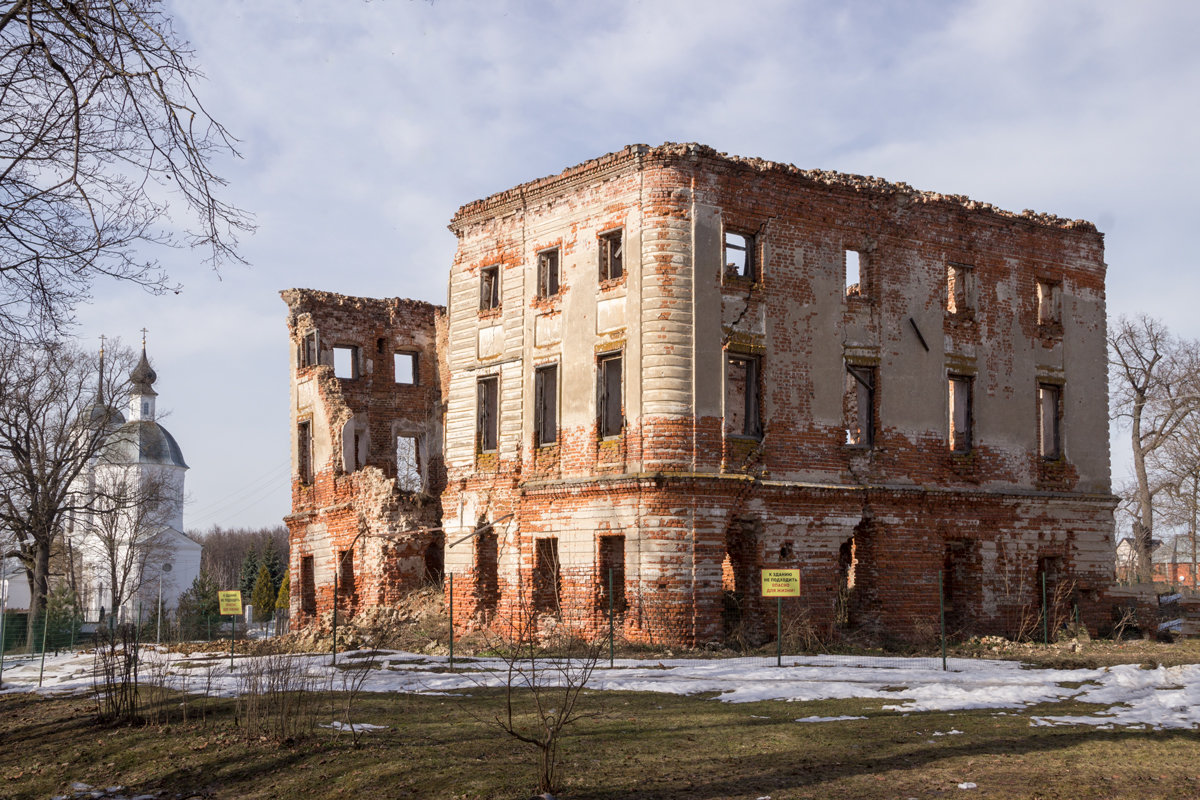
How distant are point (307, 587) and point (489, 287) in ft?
35.3

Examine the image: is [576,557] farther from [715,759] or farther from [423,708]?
[715,759]

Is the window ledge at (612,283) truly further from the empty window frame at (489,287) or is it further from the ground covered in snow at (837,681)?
the ground covered in snow at (837,681)

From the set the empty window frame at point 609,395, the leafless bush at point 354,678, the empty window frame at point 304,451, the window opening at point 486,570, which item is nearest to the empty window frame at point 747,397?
the empty window frame at point 609,395

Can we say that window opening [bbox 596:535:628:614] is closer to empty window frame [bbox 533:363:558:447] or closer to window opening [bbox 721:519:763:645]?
window opening [bbox 721:519:763:645]

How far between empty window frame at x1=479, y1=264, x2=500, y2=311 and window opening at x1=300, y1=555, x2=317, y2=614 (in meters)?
9.86

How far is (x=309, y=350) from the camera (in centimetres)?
3127

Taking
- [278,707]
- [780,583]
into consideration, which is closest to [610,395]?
[780,583]

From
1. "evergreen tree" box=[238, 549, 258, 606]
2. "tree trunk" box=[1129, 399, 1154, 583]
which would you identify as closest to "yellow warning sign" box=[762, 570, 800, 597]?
"tree trunk" box=[1129, 399, 1154, 583]

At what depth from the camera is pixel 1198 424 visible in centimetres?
4475

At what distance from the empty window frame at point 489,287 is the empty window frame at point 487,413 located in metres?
1.71

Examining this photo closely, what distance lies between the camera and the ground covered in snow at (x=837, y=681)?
1334 centimetres

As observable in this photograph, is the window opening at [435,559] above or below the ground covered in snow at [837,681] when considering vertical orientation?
above

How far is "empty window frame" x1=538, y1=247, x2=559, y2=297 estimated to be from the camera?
24.2m

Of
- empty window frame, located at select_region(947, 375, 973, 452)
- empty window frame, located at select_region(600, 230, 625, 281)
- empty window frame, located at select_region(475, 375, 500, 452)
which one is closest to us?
empty window frame, located at select_region(600, 230, 625, 281)
